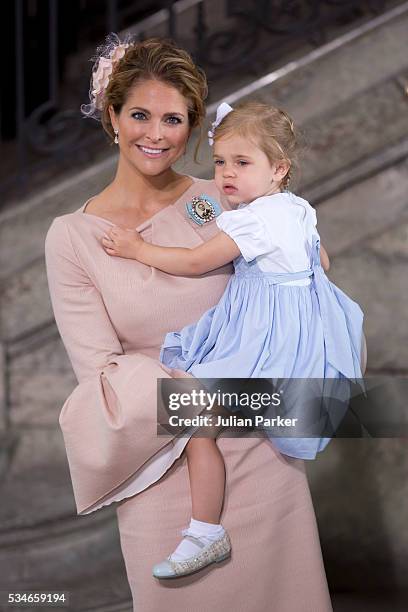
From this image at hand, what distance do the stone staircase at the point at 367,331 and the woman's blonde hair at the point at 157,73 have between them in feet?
2.72

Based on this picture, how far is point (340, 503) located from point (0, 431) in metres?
1.06

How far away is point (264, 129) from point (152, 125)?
237 mm

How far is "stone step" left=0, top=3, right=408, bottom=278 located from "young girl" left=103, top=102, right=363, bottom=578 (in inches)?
37.3

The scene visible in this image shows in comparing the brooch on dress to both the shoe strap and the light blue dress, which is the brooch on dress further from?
the shoe strap

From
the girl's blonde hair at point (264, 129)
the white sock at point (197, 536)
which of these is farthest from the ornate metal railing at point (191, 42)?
the white sock at point (197, 536)

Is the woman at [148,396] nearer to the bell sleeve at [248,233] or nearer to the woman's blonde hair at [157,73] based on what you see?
the woman's blonde hair at [157,73]

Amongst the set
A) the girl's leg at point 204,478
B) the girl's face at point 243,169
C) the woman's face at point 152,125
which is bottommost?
the girl's leg at point 204,478

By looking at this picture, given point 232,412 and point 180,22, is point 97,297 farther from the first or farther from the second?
point 180,22

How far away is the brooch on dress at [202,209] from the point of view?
2176 millimetres

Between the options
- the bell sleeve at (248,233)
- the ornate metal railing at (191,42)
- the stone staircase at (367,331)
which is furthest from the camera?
the ornate metal railing at (191,42)

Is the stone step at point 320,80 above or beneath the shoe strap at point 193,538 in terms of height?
above

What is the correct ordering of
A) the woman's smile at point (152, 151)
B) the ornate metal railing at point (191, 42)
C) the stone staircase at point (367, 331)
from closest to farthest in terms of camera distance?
the woman's smile at point (152, 151)
the stone staircase at point (367, 331)
the ornate metal railing at point (191, 42)

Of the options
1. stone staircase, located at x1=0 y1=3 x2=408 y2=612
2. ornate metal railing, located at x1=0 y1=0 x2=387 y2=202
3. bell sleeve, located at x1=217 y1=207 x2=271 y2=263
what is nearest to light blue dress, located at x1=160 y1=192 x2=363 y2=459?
bell sleeve, located at x1=217 y1=207 x2=271 y2=263

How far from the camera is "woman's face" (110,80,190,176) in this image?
2.07m
